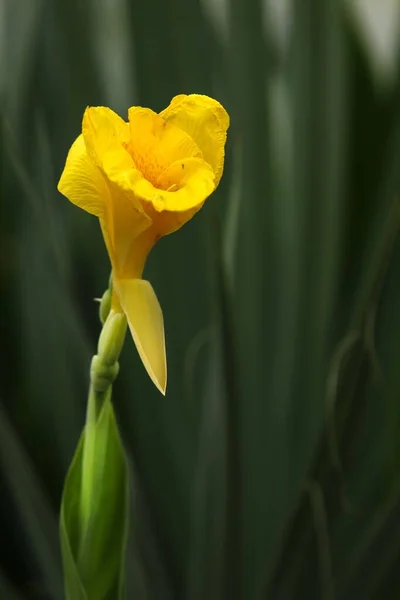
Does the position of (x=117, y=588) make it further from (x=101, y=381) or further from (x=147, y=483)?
(x=147, y=483)

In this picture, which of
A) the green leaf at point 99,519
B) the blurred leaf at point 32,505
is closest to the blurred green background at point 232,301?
the blurred leaf at point 32,505

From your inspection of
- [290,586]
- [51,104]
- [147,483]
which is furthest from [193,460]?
[51,104]

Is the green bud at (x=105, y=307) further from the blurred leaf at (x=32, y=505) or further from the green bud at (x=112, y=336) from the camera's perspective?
the blurred leaf at (x=32, y=505)

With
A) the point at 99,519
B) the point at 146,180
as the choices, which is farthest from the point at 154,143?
the point at 99,519

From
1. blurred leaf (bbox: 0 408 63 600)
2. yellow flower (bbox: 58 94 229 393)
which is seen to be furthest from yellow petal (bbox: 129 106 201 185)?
blurred leaf (bbox: 0 408 63 600)

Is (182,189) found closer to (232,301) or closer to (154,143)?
(154,143)

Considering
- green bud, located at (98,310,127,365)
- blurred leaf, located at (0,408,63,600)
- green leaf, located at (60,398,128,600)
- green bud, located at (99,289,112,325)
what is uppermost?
green bud, located at (99,289,112,325)

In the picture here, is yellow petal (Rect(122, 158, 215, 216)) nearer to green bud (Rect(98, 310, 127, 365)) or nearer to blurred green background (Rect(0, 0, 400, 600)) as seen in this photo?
green bud (Rect(98, 310, 127, 365))
